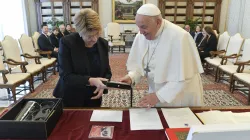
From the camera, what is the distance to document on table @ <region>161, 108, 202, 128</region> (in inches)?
58.0

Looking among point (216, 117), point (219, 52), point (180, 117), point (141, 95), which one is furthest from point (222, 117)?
point (219, 52)

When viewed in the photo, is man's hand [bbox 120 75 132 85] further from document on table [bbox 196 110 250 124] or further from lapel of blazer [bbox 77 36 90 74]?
document on table [bbox 196 110 250 124]

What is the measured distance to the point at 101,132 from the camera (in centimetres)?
138

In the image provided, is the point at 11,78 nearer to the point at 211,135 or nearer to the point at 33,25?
the point at 211,135

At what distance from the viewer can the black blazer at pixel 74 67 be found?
1814mm

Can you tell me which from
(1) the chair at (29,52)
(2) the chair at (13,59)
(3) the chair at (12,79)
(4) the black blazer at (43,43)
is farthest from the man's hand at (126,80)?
(4) the black blazer at (43,43)

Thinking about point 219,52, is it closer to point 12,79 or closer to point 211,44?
point 211,44

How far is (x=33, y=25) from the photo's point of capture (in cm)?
1066

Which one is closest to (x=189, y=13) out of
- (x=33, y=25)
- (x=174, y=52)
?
(x=33, y=25)

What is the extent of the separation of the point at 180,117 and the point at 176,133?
27 centimetres

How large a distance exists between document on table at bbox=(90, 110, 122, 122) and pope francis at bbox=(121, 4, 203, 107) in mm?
193

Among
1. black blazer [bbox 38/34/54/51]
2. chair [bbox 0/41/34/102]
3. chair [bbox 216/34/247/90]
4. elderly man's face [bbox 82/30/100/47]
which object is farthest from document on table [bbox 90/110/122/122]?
black blazer [bbox 38/34/54/51]

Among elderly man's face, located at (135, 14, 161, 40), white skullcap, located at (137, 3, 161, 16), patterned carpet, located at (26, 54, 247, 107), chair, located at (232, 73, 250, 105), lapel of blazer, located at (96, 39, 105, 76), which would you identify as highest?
white skullcap, located at (137, 3, 161, 16)

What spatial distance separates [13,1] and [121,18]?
4.71m
